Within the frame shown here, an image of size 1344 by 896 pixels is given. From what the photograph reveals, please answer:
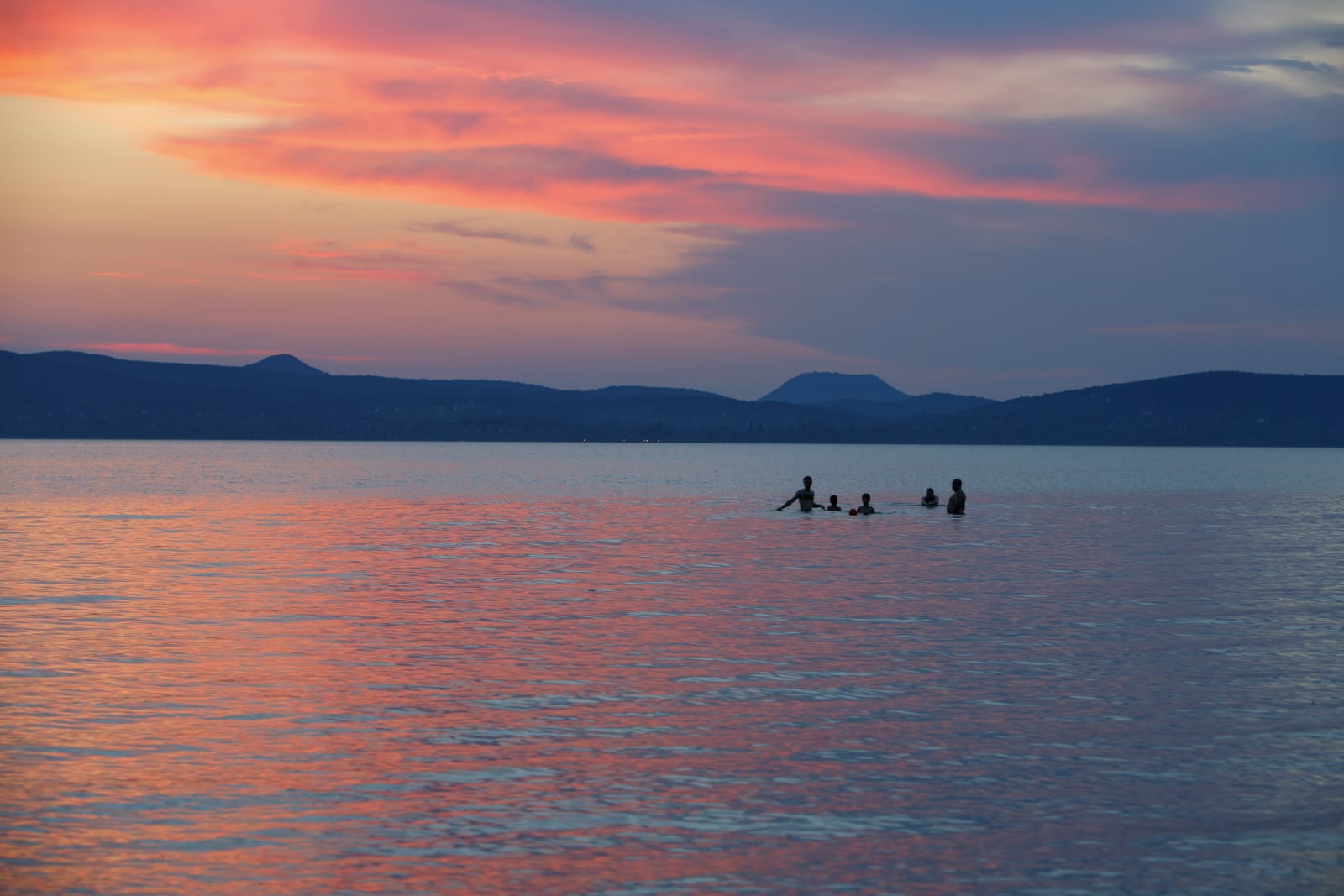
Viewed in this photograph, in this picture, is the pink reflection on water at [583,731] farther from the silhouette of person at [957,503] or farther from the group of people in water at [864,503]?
the silhouette of person at [957,503]

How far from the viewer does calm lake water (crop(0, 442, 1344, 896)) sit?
13727 millimetres

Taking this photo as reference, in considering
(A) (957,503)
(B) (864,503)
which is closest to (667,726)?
(B) (864,503)

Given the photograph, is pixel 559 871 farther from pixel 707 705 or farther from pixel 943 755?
pixel 707 705

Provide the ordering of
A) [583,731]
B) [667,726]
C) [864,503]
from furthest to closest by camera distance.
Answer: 1. [864,503]
2. [667,726]
3. [583,731]

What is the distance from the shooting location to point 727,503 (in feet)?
321

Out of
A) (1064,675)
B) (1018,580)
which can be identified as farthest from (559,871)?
(1018,580)

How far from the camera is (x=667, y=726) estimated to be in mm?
20125

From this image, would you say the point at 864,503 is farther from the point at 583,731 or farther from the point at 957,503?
the point at 583,731

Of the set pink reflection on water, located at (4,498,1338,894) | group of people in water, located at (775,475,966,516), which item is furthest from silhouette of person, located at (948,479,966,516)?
pink reflection on water, located at (4,498,1338,894)

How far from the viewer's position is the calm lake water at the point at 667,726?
13.7m

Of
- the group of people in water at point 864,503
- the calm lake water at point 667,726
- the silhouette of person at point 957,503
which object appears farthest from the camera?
the silhouette of person at point 957,503

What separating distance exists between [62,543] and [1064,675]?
143 ft

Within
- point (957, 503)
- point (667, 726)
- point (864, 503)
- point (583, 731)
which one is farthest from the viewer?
point (957, 503)

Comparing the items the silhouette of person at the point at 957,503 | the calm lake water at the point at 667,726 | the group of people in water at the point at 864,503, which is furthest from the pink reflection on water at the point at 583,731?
the silhouette of person at the point at 957,503
